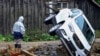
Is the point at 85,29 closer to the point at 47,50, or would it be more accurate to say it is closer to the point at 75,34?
the point at 75,34

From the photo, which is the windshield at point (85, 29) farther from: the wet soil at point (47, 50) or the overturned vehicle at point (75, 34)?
the wet soil at point (47, 50)

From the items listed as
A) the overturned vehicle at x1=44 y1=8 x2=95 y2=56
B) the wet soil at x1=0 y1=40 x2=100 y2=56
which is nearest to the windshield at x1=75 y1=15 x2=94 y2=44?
the overturned vehicle at x1=44 y1=8 x2=95 y2=56

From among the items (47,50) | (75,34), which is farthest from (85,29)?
(47,50)

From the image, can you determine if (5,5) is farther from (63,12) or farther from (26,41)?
(63,12)

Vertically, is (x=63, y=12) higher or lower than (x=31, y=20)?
higher

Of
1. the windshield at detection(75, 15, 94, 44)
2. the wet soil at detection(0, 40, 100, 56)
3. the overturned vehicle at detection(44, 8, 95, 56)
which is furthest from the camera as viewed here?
the wet soil at detection(0, 40, 100, 56)

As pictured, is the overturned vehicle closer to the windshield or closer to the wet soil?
the windshield


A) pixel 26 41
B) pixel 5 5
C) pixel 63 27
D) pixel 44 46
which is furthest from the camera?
pixel 5 5

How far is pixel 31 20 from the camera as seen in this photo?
32.1 meters

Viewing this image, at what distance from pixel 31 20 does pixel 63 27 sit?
11141mm

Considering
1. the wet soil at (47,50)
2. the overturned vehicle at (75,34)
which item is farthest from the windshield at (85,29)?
the wet soil at (47,50)

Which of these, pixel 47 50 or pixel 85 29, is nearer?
pixel 85 29

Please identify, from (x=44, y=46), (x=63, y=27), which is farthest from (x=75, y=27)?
(x=44, y=46)

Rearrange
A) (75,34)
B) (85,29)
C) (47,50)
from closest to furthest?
1. (75,34)
2. (85,29)
3. (47,50)
